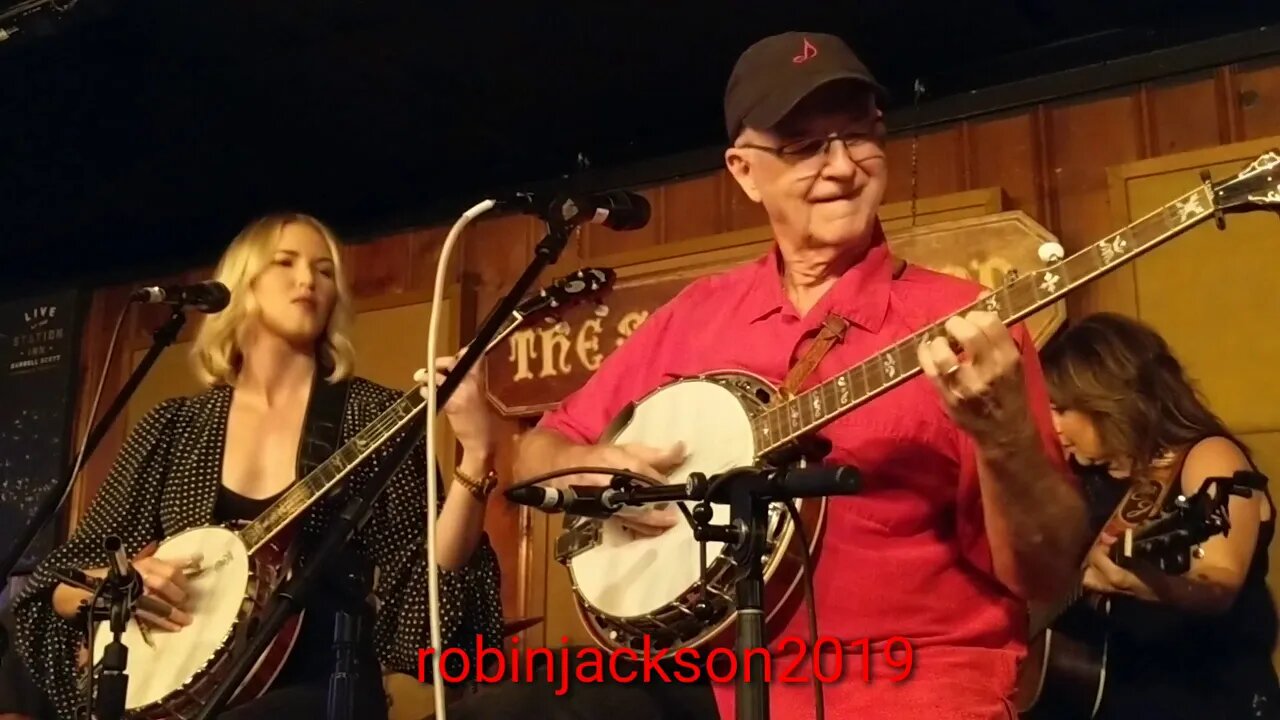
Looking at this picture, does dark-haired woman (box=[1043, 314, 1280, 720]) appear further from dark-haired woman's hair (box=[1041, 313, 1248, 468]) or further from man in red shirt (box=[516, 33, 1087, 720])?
man in red shirt (box=[516, 33, 1087, 720])

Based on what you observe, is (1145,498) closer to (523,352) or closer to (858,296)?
(858,296)

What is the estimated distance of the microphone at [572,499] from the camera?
122 centimetres

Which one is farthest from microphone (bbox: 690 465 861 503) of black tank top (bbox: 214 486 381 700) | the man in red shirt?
black tank top (bbox: 214 486 381 700)

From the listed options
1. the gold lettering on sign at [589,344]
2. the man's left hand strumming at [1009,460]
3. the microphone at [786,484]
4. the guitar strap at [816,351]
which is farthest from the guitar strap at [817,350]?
the gold lettering on sign at [589,344]

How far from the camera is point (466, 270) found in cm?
318

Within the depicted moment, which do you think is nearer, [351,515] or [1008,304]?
[1008,304]

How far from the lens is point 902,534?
4.63 feet

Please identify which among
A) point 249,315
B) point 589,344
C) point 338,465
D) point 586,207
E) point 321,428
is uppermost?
point 589,344

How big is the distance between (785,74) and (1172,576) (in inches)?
44.2

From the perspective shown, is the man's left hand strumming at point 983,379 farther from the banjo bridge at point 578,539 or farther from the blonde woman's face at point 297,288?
the blonde woman's face at point 297,288

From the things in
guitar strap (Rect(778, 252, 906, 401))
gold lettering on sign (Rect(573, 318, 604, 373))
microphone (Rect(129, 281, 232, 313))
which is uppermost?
gold lettering on sign (Rect(573, 318, 604, 373))

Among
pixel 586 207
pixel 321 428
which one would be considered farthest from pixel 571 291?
pixel 321 428

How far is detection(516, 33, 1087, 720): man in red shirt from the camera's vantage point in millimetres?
1297
